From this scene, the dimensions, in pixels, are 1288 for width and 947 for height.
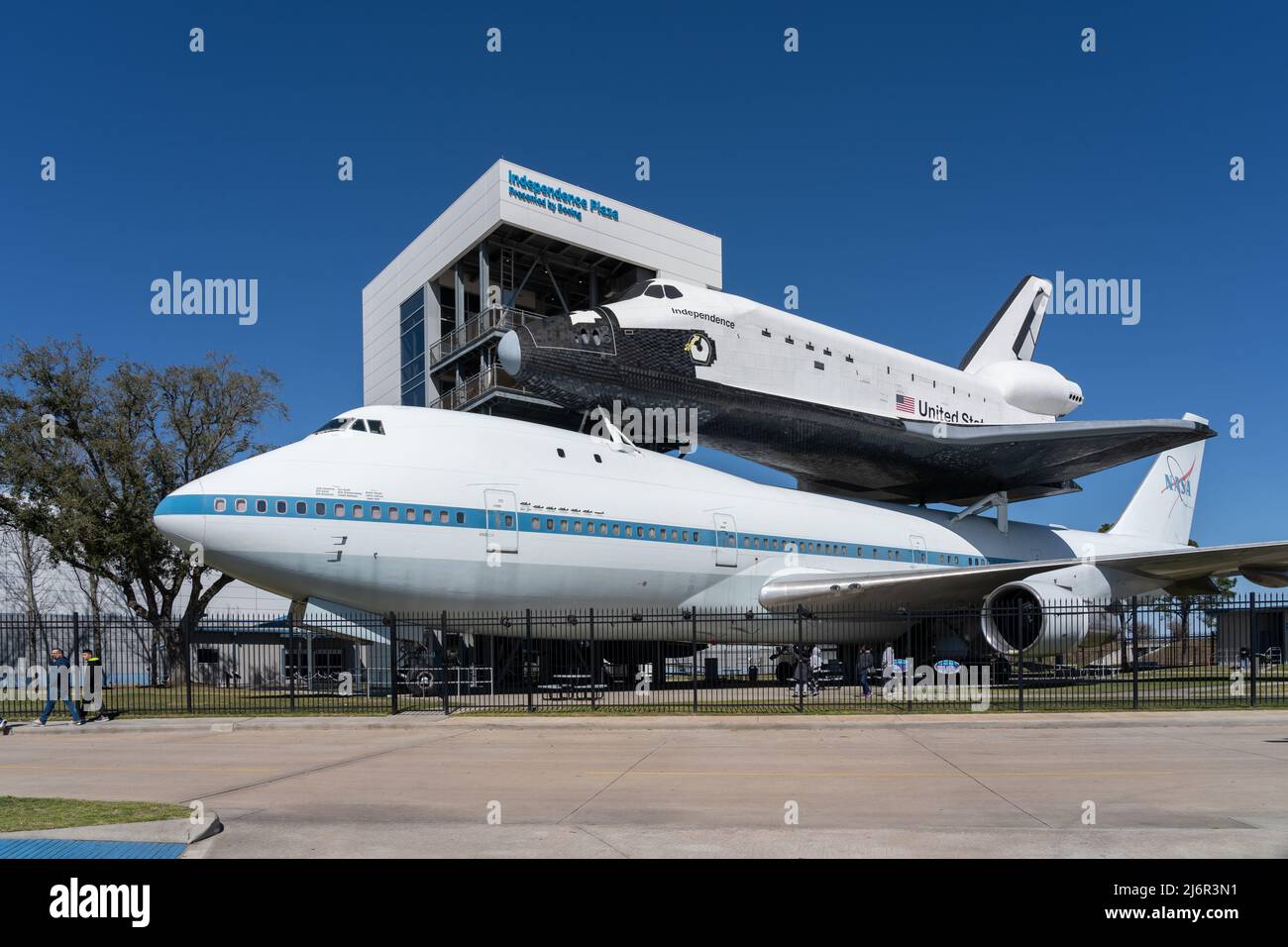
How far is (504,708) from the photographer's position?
61.3ft

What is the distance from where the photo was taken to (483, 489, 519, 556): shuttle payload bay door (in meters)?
19.6

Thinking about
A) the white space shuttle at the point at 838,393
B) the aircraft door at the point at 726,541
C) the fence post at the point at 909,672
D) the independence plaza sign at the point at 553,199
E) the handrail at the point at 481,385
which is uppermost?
the independence plaza sign at the point at 553,199

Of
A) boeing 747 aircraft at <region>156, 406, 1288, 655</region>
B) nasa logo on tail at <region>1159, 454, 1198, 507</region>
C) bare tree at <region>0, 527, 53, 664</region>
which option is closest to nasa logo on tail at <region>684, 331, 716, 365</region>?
boeing 747 aircraft at <region>156, 406, 1288, 655</region>

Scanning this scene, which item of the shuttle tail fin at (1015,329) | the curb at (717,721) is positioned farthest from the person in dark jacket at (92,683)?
the shuttle tail fin at (1015,329)

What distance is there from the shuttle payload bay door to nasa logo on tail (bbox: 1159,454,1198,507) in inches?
1148

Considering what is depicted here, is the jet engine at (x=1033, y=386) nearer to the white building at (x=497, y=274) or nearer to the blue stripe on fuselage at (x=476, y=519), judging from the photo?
the blue stripe on fuselage at (x=476, y=519)

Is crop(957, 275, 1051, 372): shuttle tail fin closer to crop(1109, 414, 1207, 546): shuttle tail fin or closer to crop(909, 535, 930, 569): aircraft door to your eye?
crop(1109, 414, 1207, 546): shuttle tail fin

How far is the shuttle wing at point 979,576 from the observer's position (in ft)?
76.4

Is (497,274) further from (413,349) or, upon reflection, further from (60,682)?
(60,682)

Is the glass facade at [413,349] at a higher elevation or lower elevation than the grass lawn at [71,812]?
higher

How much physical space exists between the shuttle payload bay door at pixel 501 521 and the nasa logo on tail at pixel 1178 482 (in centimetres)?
2917

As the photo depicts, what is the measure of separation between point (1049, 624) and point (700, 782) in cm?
1508

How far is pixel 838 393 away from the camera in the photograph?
97.0ft
